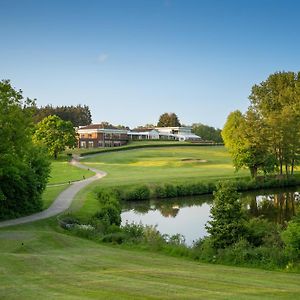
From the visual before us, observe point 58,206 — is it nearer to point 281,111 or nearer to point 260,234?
point 260,234

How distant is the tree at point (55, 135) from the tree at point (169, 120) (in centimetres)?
10126

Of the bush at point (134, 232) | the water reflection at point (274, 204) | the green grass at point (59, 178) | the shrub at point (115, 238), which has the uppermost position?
the green grass at point (59, 178)

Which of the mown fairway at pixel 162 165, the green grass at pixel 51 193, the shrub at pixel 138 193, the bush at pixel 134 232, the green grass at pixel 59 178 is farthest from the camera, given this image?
the mown fairway at pixel 162 165

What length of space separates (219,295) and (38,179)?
26.8 m

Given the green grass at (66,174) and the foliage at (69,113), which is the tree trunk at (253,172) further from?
the foliage at (69,113)

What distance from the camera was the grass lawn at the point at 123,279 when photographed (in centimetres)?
Result: 1119

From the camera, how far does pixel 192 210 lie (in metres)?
43.5

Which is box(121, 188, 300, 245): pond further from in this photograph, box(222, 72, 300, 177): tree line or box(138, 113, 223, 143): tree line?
box(138, 113, 223, 143): tree line

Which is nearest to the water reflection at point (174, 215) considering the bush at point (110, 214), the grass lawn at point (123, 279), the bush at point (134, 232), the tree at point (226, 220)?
the bush at point (110, 214)

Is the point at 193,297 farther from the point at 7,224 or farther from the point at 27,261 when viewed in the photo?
the point at 7,224

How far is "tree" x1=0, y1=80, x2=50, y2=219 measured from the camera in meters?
27.7

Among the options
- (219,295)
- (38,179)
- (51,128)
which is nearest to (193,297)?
(219,295)

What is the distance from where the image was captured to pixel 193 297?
10.8m

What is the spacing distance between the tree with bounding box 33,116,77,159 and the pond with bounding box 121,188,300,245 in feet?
154
